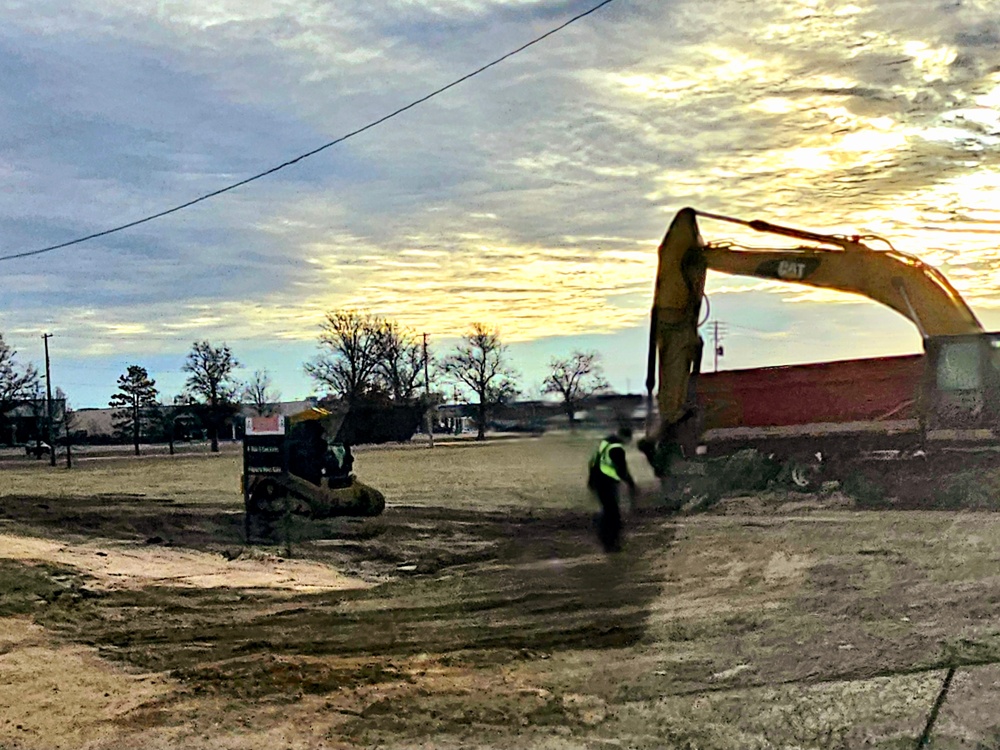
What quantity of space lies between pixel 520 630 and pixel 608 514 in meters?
4.39

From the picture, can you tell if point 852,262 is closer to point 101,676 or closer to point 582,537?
point 582,537

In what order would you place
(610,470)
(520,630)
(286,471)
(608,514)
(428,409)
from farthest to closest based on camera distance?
(428,409), (286,471), (608,514), (610,470), (520,630)

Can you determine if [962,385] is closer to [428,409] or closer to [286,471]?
[286,471]

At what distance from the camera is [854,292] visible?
2019 cm

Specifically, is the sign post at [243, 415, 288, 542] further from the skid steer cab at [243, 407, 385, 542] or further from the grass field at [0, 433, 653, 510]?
the grass field at [0, 433, 653, 510]

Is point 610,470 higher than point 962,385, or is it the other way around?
point 962,385

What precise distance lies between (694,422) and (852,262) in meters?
4.40

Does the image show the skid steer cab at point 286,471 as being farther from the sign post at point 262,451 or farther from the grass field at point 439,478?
the grass field at point 439,478

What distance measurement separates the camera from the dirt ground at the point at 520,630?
749 cm

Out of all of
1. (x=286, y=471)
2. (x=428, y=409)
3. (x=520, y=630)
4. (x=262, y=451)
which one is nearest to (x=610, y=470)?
(x=520, y=630)

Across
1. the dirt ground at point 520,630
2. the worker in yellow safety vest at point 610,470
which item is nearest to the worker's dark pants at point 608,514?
the worker in yellow safety vest at point 610,470

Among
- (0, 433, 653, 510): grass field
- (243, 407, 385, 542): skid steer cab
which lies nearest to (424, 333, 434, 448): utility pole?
(0, 433, 653, 510): grass field

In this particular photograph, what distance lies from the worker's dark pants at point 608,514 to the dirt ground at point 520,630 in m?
0.34

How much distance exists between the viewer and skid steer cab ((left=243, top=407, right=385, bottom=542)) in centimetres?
1983
